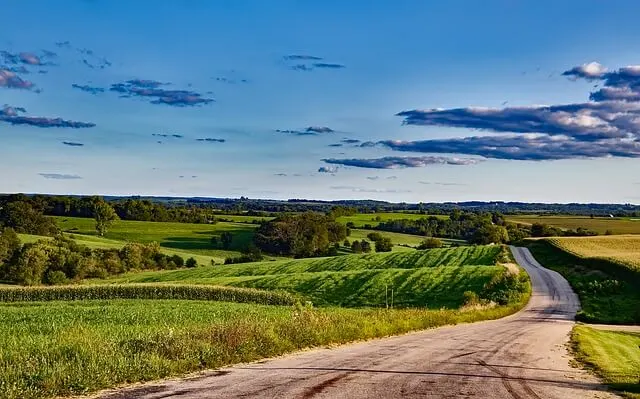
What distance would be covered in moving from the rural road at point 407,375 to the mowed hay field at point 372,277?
1127 inches

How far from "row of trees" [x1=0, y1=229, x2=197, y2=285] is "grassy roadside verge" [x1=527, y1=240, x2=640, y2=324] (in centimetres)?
6511

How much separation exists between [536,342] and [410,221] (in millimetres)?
138775

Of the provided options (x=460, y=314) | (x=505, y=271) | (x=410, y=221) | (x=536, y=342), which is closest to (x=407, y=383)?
(x=536, y=342)

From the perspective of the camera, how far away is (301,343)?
22625 mm

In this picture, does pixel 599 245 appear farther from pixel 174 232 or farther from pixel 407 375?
pixel 407 375

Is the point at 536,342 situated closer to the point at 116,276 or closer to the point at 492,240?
the point at 116,276

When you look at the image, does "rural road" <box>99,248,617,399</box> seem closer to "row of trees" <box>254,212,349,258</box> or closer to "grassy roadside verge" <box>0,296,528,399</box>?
"grassy roadside verge" <box>0,296,528,399</box>

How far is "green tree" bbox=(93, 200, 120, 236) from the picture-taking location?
5340 inches

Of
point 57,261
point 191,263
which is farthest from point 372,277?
point 57,261

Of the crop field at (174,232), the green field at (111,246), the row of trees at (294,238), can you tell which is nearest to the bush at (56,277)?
the green field at (111,246)

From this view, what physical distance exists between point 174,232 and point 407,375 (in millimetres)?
127439

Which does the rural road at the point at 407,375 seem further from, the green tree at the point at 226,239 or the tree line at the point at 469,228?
the tree line at the point at 469,228

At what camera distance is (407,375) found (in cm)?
1755

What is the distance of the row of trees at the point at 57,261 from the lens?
9169cm
